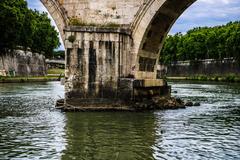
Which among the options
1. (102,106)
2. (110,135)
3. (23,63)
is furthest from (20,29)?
(110,135)

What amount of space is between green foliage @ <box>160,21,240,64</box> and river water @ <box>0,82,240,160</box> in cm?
3937

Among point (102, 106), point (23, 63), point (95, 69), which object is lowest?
point (102, 106)

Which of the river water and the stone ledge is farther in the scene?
the stone ledge

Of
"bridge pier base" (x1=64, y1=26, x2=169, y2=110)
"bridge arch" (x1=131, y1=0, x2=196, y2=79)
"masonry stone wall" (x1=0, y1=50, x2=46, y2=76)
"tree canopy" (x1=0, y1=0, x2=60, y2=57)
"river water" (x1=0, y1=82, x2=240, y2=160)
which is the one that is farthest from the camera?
"masonry stone wall" (x1=0, y1=50, x2=46, y2=76)

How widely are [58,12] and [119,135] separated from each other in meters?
6.92

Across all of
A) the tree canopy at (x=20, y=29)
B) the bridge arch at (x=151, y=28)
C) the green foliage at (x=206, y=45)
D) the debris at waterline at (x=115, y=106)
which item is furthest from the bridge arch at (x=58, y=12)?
the green foliage at (x=206, y=45)

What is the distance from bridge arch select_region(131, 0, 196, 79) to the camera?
15.9 m

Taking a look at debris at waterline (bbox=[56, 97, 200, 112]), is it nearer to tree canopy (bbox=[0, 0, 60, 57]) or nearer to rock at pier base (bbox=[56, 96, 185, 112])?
rock at pier base (bbox=[56, 96, 185, 112])

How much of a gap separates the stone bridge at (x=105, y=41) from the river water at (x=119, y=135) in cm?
105

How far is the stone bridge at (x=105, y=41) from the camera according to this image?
15750mm

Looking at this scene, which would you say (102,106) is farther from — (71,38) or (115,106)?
(71,38)

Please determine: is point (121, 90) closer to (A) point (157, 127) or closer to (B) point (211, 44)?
(A) point (157, 127)

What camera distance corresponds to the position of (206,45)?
6612 cm

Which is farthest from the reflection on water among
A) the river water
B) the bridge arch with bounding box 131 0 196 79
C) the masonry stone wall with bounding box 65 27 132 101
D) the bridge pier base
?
the bridge arch with bounding box 131 0 196 79
